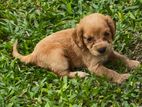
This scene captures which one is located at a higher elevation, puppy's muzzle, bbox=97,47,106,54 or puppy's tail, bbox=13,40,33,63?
puppy's muzzle, bbox=97,47,106,54

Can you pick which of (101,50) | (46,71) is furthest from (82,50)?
(46,71)

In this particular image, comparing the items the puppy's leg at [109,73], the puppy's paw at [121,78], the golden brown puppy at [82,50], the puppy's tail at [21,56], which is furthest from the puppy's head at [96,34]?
the puppy's tail at [21,56]

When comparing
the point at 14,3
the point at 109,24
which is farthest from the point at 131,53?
the point at 14,3

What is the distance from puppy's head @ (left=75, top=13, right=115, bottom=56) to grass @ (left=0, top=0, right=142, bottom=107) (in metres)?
0.45

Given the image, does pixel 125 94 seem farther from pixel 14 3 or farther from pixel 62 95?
pixel 14 3

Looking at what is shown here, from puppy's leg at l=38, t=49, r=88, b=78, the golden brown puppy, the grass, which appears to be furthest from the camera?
puppy's leg at l=38, t=49, r=88, b=78

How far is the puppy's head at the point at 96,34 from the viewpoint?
7.43 meters

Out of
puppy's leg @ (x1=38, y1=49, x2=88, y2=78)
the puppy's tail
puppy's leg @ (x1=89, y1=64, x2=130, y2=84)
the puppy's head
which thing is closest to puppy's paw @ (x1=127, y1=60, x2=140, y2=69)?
puppy's leg @ (x1=89, y1=64, x2=130, y2=84)

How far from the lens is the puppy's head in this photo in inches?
292

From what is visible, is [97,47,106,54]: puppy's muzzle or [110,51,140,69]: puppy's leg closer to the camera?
[97,47,106,54]: puppy's muzzle

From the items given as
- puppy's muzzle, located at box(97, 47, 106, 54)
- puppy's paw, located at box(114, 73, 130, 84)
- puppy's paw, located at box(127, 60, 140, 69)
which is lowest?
puppy's paw, located at box(114, 73, 130, 84)

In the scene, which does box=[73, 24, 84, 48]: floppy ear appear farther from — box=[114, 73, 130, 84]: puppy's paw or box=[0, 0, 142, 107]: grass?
box=[114, 73, 130, 84]: puppy's paw

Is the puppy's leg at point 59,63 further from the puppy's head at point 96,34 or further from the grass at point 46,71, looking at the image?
the puppy's head at point 96,34

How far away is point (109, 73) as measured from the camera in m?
7.65
